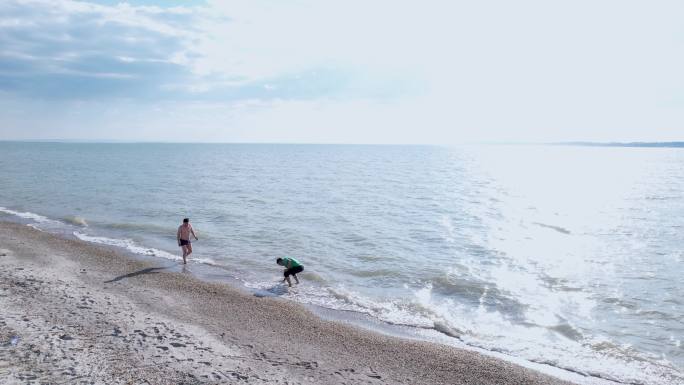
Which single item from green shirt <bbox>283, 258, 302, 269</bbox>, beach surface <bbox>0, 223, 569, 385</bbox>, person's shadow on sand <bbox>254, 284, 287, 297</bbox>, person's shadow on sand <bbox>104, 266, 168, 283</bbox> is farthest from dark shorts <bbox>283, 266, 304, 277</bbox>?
person's shadow on sand <bbox>104, 266, 168, 283</bbox>

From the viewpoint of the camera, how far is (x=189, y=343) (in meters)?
10.5

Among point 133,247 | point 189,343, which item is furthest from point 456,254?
point 133,247

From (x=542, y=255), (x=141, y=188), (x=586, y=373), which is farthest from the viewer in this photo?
(x=141, y=188)

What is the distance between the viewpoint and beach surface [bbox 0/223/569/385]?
912 centimetres

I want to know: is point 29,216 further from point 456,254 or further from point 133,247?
point 456,254

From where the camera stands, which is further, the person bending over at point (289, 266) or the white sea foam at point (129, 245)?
the white sea foam at point (129, 245)

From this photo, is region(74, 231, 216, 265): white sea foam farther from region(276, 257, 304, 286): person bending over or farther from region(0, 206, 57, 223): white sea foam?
region(0, 206, 57, 223): white sea foam

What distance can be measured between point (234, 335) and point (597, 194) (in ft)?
176

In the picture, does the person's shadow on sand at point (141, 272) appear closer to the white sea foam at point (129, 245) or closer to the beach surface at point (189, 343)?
the beach surface at point (189, 343)

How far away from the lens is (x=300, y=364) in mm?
10016

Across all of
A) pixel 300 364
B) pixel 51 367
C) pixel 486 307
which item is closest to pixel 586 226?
pixel 486 307

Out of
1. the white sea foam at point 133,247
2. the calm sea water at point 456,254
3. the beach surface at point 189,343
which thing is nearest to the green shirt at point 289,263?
the calm sea water at point 456,254

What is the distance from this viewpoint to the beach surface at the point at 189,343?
359 inches

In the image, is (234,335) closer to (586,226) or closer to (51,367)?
(51,367)
